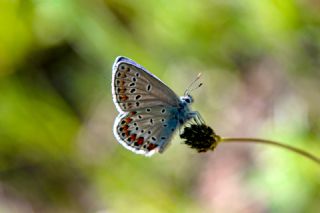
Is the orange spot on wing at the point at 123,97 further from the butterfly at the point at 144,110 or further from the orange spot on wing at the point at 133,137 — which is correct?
the orange spot on wing at the point at 133,137

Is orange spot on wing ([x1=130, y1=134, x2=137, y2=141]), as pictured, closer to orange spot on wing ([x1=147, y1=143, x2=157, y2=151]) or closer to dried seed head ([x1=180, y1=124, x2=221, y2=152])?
orange spot on wing ([x1=147, y1=143, x2=157, y2=151])

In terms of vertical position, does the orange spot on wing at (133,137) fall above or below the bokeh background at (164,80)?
below

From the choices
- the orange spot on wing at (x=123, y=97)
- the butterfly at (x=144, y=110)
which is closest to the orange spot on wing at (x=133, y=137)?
the butterfly at (x=144, y=110)

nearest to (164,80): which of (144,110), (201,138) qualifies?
(144,110)

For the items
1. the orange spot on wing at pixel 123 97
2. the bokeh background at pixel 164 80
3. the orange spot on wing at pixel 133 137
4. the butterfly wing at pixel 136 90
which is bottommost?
the orange spot on wing at pixel 133 137

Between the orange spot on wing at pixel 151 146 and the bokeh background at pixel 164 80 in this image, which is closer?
the orange spot on wing at pixel 151 146

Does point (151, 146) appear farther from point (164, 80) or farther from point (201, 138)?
point (164, 80)
